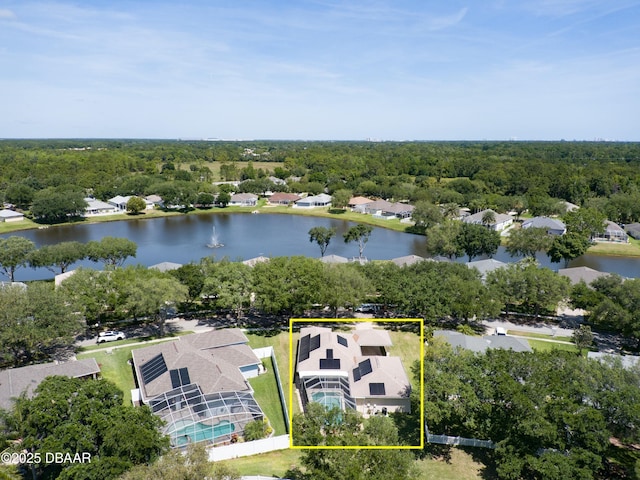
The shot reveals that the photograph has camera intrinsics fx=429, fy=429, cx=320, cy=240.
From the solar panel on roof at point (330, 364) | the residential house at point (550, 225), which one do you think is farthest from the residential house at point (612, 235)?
the solar panel on roof at point (330, 364)

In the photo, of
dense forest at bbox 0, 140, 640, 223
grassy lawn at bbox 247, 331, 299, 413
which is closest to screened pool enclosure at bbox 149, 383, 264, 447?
grassy lawn at bbox 247, 331, 299, 413

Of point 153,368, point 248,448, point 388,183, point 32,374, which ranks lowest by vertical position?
point 248,448

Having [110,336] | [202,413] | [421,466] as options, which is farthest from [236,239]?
[421,466]

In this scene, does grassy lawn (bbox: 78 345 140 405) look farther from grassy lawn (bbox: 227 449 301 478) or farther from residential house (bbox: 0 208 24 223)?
residential house (bbox: 0 208 24 223)

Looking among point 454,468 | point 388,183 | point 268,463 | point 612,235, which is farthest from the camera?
point 388,183

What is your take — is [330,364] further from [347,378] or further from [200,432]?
[200,432]

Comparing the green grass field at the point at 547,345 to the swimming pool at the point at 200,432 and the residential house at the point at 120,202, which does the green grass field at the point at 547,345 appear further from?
the residential house at the point at 120,202
